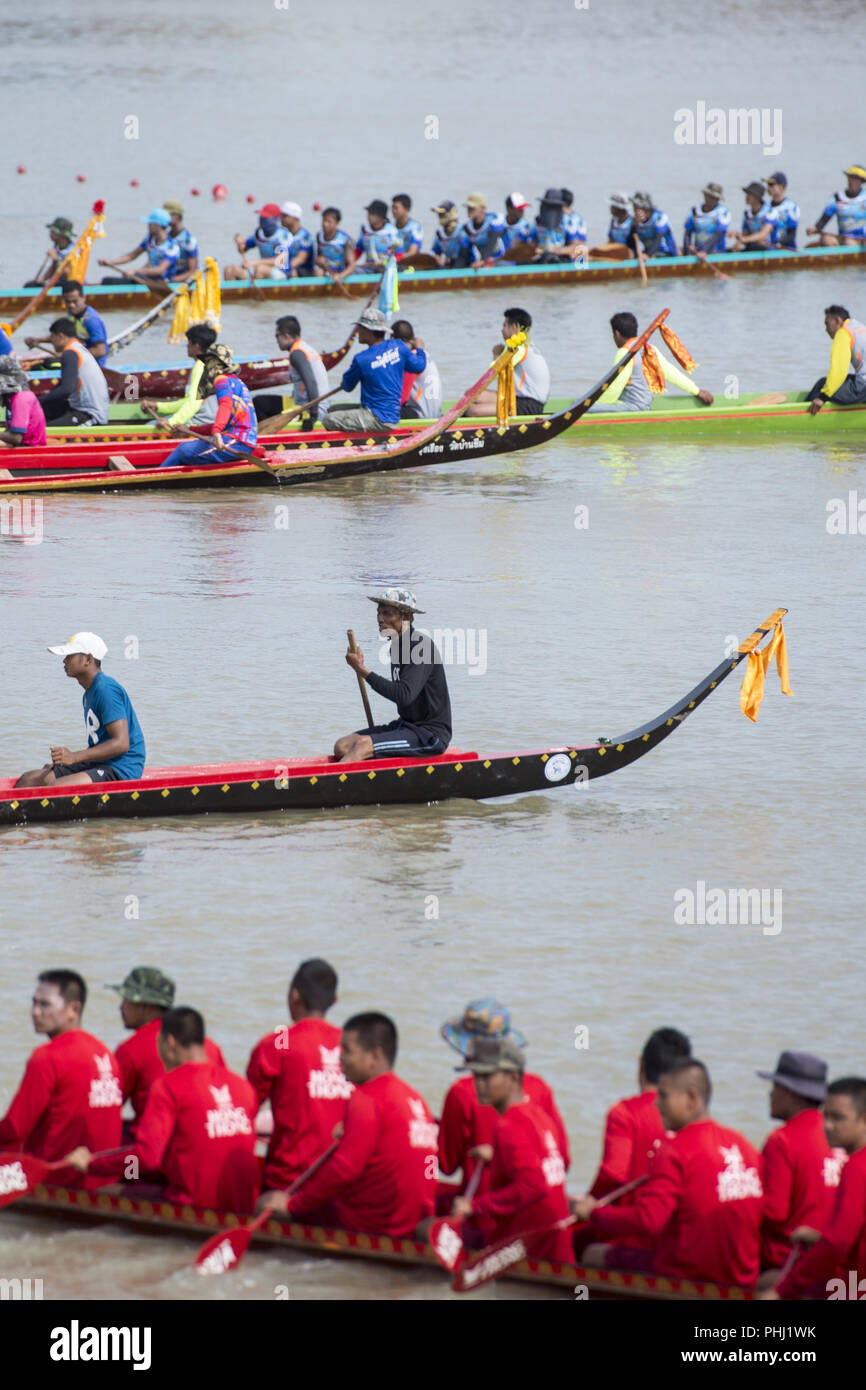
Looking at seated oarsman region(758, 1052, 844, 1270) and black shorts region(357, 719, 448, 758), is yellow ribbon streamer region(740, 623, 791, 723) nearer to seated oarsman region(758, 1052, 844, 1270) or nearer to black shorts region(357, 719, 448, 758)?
black shorts region(357, 719, 448, 758)

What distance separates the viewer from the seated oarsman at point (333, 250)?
84.2 feet

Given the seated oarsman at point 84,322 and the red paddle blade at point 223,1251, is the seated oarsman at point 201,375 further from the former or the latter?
the red paddle blade at point 223,1251

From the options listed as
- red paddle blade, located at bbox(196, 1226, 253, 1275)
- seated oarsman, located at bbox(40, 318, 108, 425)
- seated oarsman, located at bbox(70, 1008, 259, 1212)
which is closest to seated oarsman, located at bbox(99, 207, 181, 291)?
seated oarsman, located at bbox(40, 318, 108, 425)

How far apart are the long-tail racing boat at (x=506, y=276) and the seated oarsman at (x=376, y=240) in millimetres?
234

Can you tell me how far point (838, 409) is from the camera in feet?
63.6

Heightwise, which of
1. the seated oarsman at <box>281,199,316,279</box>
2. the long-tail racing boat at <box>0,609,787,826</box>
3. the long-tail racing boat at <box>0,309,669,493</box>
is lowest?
the long-tail racing boat at <box>0,609,787,826</box>

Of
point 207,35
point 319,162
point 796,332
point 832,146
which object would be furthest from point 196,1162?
point 207,35

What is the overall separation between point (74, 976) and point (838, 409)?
14.3m

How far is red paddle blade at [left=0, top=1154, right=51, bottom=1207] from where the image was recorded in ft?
21.0

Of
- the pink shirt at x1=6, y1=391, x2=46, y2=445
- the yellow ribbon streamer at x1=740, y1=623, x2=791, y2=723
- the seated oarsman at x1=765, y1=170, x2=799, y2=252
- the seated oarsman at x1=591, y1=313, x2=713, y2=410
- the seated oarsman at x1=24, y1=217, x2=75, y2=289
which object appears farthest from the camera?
the seated oarsman at x1=765, y1=170, x2=799, y2=252

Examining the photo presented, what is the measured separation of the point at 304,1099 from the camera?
21.1ft

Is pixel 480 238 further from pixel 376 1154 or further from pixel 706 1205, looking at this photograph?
pixel 706 1205

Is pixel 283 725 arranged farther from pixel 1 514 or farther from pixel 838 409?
pixel 838 409

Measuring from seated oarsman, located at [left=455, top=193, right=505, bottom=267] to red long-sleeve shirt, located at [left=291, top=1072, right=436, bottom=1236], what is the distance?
69.8 feet
